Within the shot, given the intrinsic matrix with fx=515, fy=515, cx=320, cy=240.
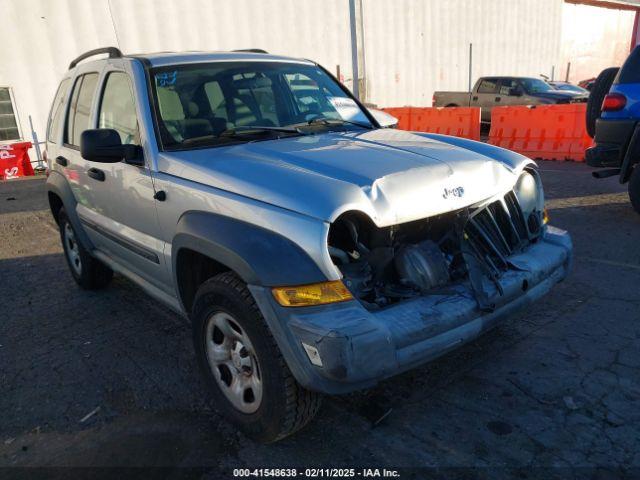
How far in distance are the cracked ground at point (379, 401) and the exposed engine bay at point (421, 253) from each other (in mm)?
656

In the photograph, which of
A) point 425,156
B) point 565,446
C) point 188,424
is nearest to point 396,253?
point 425,156

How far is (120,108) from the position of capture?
3352 millimetres

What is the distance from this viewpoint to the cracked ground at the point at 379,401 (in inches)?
93.3

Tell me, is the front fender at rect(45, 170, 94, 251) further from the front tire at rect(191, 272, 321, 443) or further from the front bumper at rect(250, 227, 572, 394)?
the front bumper at rect(250, 227, 572, 394)

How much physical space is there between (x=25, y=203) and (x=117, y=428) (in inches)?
314

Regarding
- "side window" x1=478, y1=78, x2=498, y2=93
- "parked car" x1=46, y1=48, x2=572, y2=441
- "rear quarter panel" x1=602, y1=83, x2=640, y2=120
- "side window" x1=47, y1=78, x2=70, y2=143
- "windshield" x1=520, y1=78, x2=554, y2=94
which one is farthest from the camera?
"side window" x1=478, y1=78, x2=498, y2=93

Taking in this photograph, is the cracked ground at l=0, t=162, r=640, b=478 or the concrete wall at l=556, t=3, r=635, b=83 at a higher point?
the concrete wall at l=556, t=3, r=635, b=83

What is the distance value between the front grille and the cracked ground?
70 centimetres

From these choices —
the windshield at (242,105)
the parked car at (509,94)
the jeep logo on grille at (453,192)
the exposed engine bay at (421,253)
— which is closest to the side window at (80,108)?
the windshield at (242,105)

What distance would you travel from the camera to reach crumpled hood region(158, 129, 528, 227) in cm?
226

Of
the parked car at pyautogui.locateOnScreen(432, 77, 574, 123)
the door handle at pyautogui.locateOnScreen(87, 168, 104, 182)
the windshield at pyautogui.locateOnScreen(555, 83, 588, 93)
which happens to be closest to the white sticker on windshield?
the door handle at pyautogui.locateOnScreen(87, 168, 104, 182)

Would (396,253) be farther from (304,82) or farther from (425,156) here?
(304,82)

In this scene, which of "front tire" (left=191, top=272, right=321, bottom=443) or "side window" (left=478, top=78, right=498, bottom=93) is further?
"side window" (left=478, top=78, right=498, bottom=93)

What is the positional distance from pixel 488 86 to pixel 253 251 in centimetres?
1553
